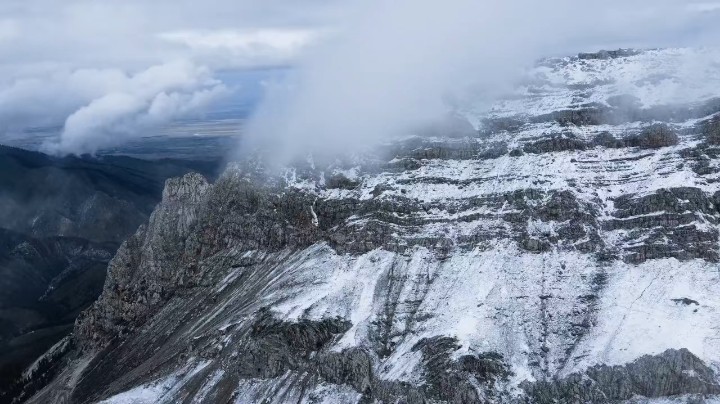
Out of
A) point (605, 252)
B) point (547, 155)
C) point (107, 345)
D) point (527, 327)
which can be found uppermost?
point (547, 155)

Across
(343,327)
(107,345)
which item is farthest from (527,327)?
(107,345)

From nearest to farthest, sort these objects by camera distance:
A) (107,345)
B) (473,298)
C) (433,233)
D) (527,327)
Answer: (527,327) < (473,298) < (433,233) < (107,345)

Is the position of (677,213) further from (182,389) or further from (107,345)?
(107,345)

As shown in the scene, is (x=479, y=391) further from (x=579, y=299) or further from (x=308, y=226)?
(x=308, y=226)

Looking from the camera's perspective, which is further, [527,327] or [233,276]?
[233,276]

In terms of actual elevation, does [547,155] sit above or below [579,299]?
above

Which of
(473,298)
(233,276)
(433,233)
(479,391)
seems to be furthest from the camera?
(233,276)
